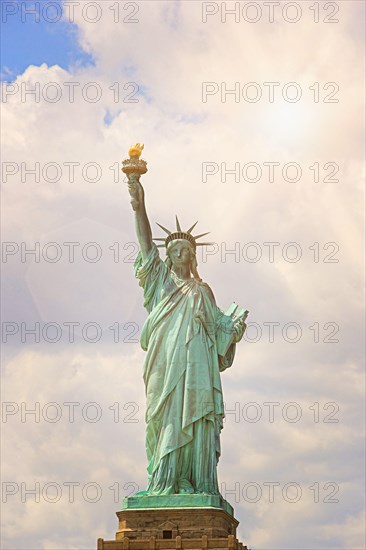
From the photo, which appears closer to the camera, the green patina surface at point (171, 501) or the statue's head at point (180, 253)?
the green patina surface at point (171, 501)

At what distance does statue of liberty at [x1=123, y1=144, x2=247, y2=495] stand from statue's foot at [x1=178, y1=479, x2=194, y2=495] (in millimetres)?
30

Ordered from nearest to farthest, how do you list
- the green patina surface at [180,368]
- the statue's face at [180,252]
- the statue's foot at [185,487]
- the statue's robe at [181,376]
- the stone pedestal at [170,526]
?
the stone pedestal at [170,526] → the statue's foot at [185,487] → the green patina surface at [180,368] → the statue's robe at [181,376] → the statue's face at [180,252]

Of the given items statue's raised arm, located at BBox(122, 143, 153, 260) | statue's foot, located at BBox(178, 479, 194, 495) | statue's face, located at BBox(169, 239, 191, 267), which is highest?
statue's raised arm, located at BBox(122, 143, 153, 260)

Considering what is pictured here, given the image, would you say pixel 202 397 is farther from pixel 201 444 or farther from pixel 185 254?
pixel 185 254

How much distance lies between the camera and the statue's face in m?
46.5

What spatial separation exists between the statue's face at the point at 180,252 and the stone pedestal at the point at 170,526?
7735 millimetres

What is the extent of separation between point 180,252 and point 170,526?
8.93 m

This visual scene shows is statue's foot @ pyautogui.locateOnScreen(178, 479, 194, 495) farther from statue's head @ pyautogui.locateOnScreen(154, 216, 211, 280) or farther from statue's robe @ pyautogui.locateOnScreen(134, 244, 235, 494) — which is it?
statue's head @ pyautogui.locateOnScreen(154, 216, 211, 280)

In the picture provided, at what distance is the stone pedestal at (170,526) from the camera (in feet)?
137

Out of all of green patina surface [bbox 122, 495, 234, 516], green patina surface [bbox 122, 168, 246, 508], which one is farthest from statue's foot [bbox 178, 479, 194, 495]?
green patina surface [bbox 122, 495, 234, 516]

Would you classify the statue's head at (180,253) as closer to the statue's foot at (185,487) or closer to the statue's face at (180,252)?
the statue's face at (180,252)

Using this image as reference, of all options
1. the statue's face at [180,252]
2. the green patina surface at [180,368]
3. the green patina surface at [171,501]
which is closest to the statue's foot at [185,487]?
the green patina surface at [180,368]

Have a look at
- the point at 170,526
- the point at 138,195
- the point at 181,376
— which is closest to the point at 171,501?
the point at 170,526

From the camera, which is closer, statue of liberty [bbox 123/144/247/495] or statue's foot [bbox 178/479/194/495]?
statue's foot [bbox 178/479/194/495]
